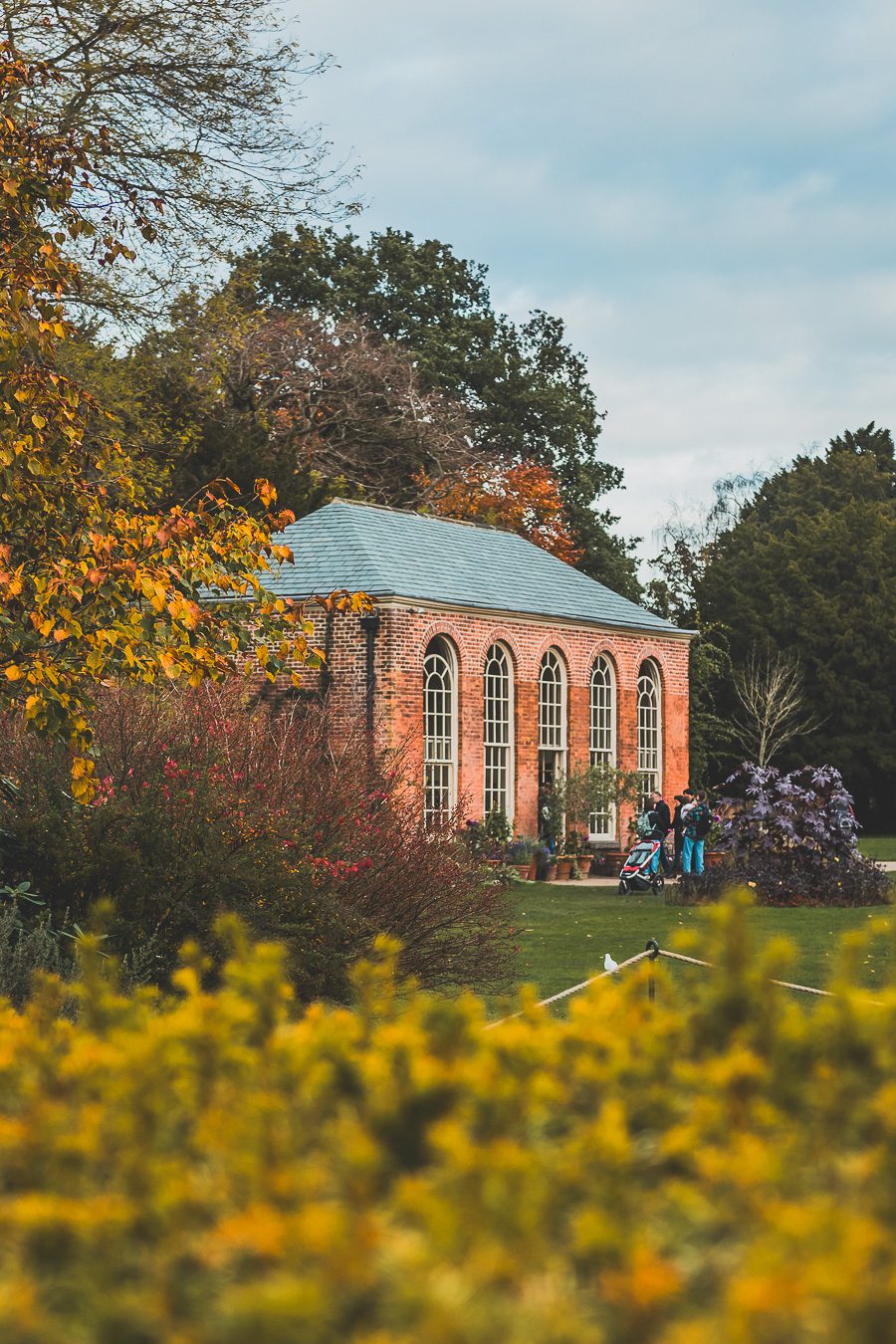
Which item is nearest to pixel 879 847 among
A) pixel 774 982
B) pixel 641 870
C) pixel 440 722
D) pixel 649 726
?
pixel 649 726

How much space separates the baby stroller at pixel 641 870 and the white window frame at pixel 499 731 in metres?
4.64

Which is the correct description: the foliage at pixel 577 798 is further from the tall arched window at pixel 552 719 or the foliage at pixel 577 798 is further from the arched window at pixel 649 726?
the arched window at pixel 649 726

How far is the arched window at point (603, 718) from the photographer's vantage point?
31.7 m

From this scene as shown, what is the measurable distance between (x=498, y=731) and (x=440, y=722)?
69.8 inches

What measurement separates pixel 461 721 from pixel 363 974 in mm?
24969

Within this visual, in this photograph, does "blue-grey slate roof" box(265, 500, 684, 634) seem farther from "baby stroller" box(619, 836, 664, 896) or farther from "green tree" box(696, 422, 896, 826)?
"green tree" box(696, 422, 896, 826)

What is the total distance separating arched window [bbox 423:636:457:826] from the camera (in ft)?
90.7

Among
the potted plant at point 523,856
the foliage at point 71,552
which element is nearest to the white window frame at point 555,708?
the potted plant at point 523,856

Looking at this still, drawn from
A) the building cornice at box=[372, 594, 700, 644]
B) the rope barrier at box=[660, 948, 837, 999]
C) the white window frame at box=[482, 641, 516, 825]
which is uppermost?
the building cornice at box=[372, 594, 700, 644]

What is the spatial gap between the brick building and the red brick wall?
28mm

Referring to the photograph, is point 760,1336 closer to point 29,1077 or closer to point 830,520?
point 29,1077

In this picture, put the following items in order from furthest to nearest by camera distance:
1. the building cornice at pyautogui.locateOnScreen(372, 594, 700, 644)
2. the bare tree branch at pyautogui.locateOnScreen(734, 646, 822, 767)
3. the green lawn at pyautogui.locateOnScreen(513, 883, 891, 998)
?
the bare tree branch at pyautogui.locateOnScreen(734, 646, 822, 767), the building cornice at pyautogui.locateOnScreen(372, 594, 700, 644), the green lawn at pyautogui.locateOnScreen(513, 883, 891, 998)

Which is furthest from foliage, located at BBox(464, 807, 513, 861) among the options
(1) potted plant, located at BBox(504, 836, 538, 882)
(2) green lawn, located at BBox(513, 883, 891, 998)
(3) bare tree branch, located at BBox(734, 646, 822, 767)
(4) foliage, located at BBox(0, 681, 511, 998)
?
(3) bare tree branch, located at BBox(734, 646, 822, 767)

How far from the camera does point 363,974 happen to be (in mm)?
3006
